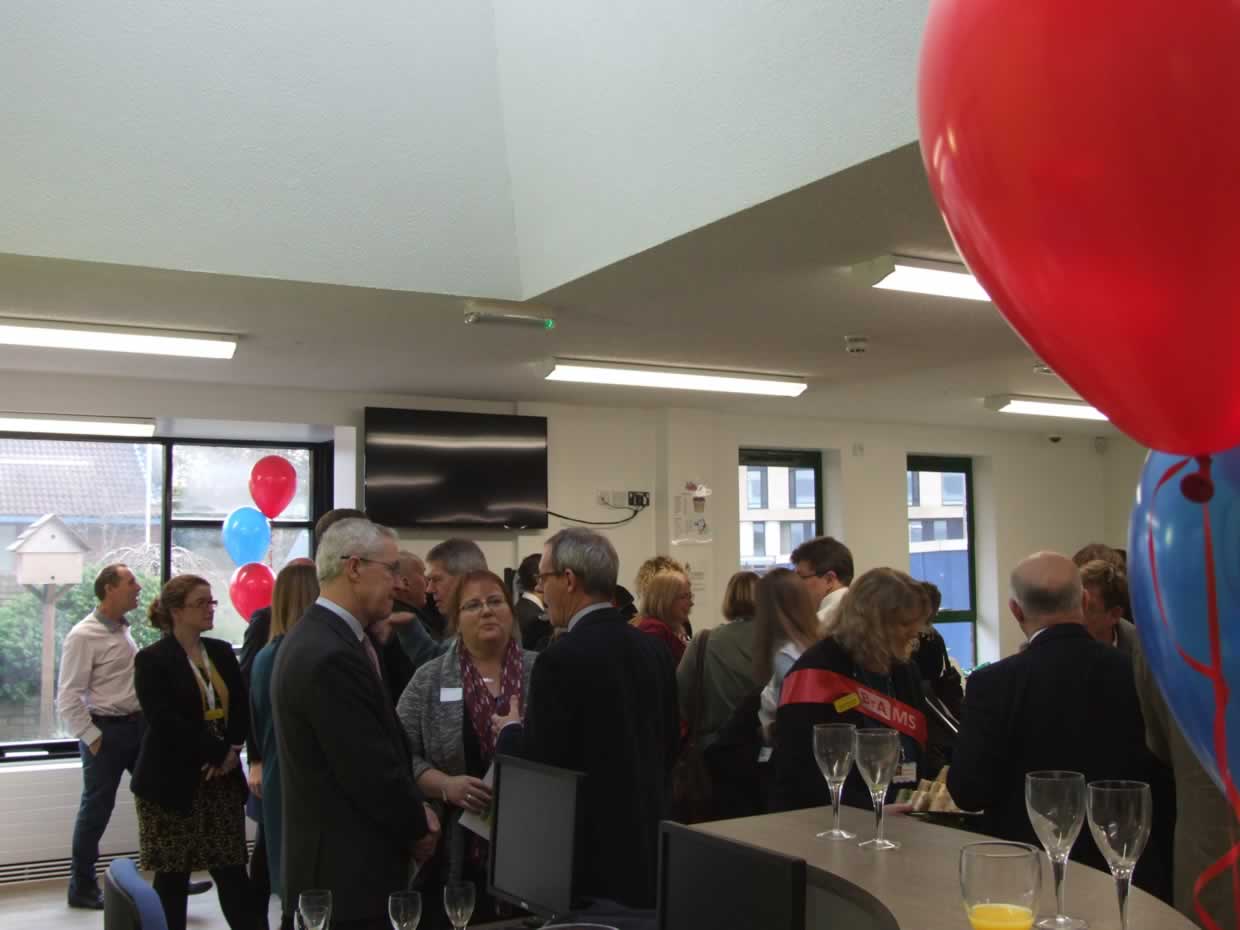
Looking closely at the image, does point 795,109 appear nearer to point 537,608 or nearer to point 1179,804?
point 1179,804

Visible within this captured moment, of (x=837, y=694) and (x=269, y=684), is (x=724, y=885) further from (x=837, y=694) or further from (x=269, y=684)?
(x=269, y=684)

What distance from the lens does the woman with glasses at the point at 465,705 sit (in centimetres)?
317

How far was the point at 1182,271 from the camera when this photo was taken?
0.95m

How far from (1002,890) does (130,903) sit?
1.53 metres

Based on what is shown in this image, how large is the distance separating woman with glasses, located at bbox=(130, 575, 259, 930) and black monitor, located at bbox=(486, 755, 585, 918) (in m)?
2.18

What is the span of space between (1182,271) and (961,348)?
5210 mm

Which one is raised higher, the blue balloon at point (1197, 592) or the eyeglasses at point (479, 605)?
the blue balloon at point (1197, 592)

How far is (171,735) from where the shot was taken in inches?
164

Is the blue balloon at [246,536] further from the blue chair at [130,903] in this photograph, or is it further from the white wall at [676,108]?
the blue chair at [130,903]

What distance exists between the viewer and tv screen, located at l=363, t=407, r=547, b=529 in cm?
701

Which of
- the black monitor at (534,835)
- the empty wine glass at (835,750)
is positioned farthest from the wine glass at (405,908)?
the empty wine glass at (835,750)

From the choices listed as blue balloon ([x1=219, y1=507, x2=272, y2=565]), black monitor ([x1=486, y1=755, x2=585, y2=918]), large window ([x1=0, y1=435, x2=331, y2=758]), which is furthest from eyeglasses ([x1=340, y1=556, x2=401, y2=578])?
large window ([x1=0, y1=435, x2=331, y2=758])

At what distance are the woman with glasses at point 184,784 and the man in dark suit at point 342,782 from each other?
5.05 feet

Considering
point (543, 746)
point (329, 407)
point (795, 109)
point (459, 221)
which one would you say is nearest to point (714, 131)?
point (795, 109)
